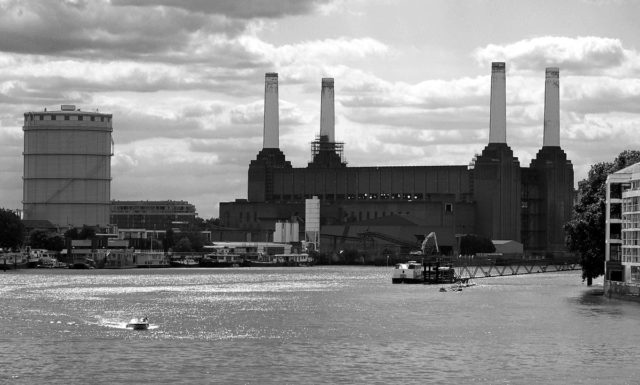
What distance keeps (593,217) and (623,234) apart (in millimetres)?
14183

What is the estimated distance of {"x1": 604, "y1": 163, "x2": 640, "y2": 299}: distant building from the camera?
130250mm

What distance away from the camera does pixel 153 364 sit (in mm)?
80188

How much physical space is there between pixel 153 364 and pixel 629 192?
2517 inches

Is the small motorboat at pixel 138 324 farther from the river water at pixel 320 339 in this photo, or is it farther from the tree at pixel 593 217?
the tree at pixel 593 217

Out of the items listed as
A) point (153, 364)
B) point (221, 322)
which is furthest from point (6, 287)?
point (153, 364)

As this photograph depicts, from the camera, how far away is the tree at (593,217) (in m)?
148

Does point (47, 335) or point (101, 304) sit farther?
point (101, 304)

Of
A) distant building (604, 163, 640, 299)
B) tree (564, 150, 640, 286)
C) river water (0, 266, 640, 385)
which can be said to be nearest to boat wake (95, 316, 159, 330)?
river water (0, 266, 640, 385)

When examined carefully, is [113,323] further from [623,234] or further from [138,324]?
[623,234]

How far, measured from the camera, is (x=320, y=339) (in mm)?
95250

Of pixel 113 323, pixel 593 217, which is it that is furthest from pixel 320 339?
pixel 593 217

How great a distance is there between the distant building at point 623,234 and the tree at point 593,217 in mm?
7007

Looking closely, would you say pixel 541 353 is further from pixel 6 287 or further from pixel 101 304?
pixel 6 287

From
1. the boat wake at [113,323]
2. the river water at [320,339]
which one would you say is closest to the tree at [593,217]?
the river water at [320,339]
